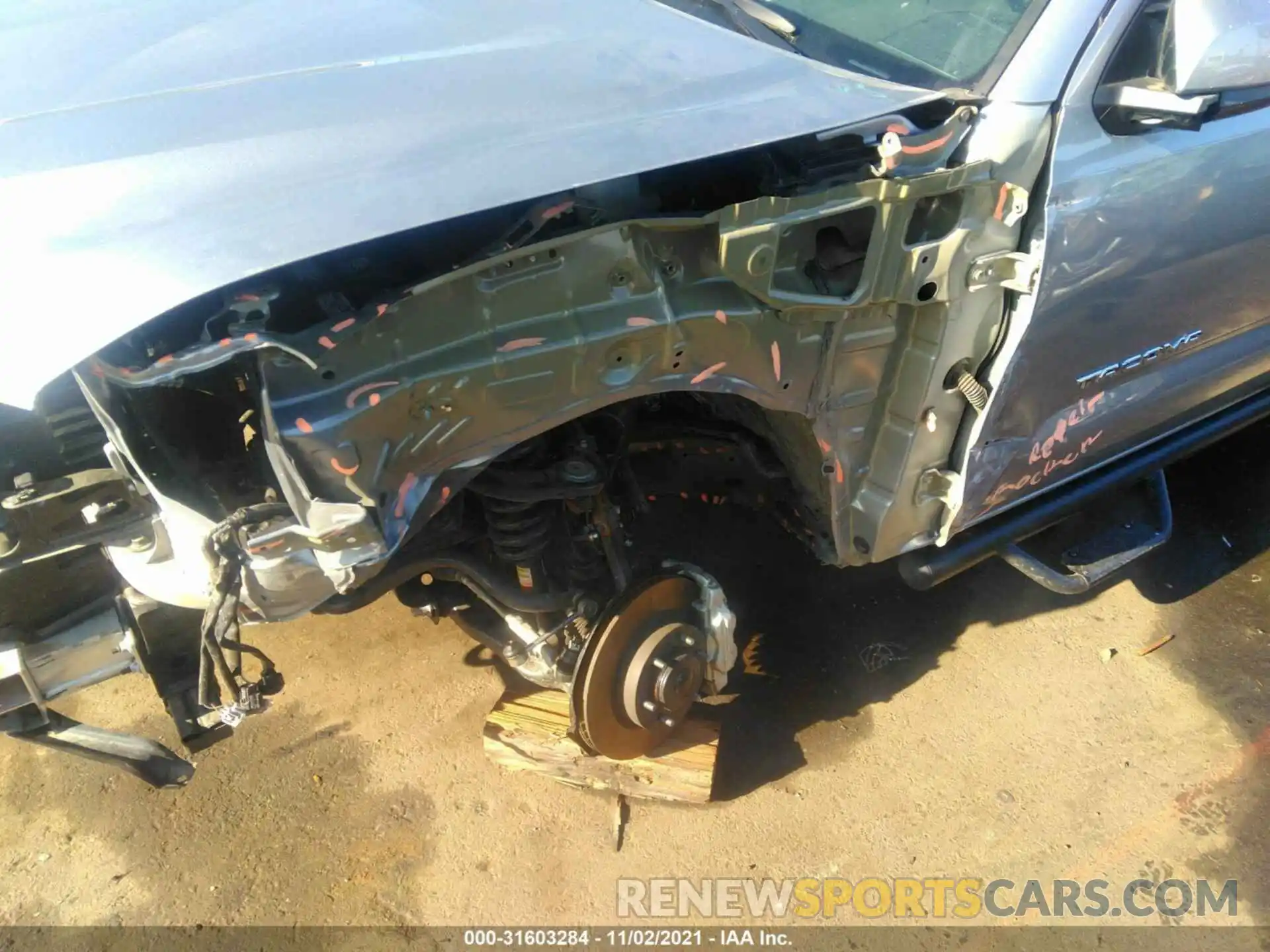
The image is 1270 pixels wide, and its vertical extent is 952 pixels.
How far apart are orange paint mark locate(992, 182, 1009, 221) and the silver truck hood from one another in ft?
0.77

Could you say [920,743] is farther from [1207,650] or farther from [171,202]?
[171,202]

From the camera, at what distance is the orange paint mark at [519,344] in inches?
62.5

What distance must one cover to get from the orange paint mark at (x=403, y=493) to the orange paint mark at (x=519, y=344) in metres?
0.27

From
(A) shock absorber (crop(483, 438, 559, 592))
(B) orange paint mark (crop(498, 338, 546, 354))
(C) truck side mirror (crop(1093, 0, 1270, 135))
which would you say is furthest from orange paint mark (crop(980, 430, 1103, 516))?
(B) orange paint mark (crop(498, 338, 546, 354))

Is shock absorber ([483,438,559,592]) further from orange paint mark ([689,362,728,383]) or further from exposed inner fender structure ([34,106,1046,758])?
orange paint mark ([689,362,728,383])

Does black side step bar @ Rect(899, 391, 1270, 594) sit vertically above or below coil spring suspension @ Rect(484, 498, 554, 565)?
below

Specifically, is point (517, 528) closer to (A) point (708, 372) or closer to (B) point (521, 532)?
(B) point (521, 532)

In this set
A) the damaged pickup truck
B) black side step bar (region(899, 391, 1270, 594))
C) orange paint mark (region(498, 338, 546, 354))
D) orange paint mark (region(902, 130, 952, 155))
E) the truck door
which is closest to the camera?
the damaged pickup truck

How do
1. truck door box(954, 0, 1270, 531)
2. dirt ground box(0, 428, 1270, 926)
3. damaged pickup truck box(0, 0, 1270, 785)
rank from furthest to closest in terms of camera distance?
1. dirt ground box(0, 428, 1270, 926)
2. truck door box(954, 0, 1270, 531)
3. damaged pickup truck box(0, 0, 1270, 785)

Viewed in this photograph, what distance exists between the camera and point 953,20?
1.96 m

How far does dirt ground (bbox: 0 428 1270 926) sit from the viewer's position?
2.22 meters

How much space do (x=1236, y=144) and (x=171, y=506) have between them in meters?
2.33

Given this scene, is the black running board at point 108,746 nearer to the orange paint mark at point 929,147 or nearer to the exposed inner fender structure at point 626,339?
the exposed inner fender structure at point 626,339

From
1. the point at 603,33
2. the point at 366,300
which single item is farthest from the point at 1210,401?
the point at 366,300
